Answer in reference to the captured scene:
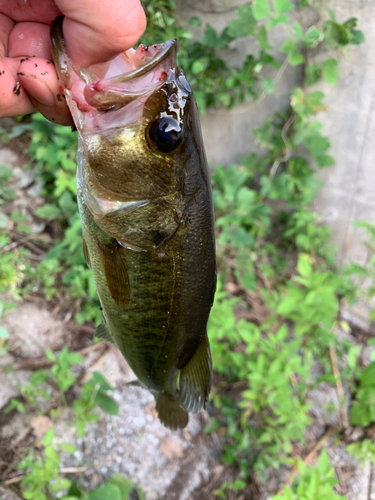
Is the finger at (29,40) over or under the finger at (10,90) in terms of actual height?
over

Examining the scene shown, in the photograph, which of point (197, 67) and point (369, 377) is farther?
point (197, 67)

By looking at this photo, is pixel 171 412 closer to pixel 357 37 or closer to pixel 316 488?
pixel 316 488

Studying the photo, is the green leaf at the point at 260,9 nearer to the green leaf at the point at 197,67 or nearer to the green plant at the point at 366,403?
the green leaf at the point at 197,67

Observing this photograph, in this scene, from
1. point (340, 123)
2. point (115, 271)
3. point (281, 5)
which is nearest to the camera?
point (115, 271)

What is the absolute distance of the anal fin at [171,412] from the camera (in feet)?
4.98

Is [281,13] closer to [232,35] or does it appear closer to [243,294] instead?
[232,35]

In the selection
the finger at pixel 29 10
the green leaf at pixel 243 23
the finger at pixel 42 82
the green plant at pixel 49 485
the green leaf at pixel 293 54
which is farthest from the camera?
the green leaf at pixel 293 54

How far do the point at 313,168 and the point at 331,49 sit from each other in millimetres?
1201

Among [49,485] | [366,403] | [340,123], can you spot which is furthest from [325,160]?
[49,485]

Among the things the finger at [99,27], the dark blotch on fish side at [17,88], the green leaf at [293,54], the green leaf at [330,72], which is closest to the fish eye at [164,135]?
the finger at [99,27]

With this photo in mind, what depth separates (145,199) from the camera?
1022 millimetres

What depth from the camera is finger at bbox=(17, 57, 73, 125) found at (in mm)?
1046

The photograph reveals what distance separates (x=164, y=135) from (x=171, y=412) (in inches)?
51.6

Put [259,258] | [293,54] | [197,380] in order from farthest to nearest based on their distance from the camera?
1. [259,258]
2. [293,54]
3. [197,380]
